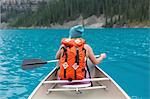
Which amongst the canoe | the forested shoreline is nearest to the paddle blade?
the canoe

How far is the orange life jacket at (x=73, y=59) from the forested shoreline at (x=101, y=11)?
123 metres

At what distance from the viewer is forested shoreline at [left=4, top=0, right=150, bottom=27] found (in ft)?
465

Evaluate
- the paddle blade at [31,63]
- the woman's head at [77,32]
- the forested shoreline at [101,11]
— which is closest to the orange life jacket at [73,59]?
the woman's head at [77,32]

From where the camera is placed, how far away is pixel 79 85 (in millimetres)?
9789

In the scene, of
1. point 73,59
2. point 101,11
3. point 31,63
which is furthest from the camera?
point 101,11

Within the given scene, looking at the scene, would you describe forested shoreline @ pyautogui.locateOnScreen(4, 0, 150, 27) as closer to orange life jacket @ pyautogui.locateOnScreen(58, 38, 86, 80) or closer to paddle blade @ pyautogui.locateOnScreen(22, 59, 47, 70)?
paddle blade @ pyautogui.locateOnScreen(22, 59, 47, 70)

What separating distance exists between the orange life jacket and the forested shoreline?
122671 millimetres

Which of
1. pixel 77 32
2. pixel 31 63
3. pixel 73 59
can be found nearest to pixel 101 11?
pixel 31 63

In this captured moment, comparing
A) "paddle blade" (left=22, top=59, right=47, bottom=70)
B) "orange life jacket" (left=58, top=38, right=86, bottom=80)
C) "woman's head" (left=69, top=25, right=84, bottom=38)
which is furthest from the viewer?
"paddle blade" (left=22, top=59, right=47, bottom=70)

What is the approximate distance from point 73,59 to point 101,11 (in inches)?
6198

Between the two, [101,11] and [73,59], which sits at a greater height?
[73,59]

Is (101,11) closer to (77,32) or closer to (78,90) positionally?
(77,32)

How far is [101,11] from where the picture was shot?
166 m

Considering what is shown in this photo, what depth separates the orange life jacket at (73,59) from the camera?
9.49 m
